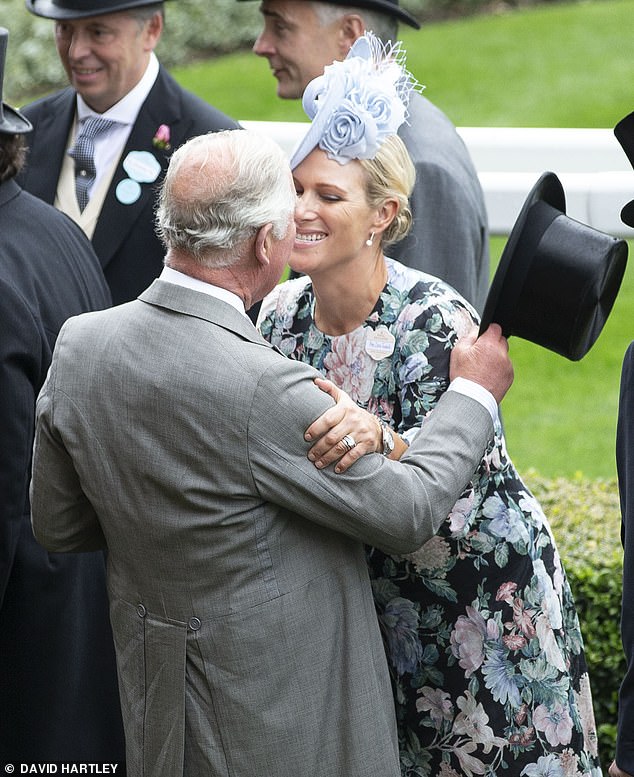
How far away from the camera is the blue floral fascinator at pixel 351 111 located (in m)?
2.95

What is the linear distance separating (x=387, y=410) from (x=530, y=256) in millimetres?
534

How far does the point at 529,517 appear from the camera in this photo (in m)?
3.03

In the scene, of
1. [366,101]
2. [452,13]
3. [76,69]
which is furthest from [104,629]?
[452,13]

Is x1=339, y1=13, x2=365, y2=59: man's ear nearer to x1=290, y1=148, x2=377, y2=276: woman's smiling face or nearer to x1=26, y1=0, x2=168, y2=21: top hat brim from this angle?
x1=26, y1=0, x2=168, y2=21: top hat brim

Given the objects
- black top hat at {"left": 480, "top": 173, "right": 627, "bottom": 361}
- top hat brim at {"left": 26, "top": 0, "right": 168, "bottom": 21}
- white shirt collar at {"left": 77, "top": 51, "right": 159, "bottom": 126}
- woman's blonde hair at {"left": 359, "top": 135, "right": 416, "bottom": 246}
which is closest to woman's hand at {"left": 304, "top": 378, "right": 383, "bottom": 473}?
black top hat at {"left": 480, "top": 173, "right": 627, "bottom": 361}

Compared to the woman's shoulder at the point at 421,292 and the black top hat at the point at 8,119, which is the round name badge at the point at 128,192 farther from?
the woman's shoulder at the point at 421,292

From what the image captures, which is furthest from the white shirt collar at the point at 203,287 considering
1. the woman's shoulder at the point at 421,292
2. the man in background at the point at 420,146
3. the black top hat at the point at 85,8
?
the black top hat at the point at 85,8

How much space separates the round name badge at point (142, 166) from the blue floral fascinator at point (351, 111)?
1520mm

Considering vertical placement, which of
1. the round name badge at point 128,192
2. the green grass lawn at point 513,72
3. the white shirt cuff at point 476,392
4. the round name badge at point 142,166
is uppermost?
the white shirt cuff at point 476,392

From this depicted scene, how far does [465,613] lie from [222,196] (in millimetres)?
1161

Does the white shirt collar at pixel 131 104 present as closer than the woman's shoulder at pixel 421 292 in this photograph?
No

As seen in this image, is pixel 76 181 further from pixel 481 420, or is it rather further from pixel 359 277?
pixel 481 420

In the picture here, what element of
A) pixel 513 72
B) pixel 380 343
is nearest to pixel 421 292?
pixel 380 343

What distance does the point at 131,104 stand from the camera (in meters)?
4.68
